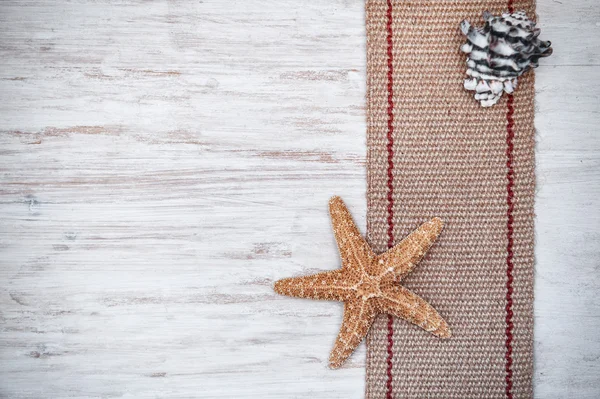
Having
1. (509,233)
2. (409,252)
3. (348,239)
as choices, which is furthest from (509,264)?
(348,239)

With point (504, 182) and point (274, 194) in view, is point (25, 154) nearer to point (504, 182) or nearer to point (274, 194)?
point (274, 194)

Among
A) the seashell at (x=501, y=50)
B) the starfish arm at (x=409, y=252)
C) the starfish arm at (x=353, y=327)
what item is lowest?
the starfish arm at (x=353, y=327)

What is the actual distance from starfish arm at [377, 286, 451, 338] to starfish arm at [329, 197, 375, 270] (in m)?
0.08

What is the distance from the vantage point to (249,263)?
0.95m

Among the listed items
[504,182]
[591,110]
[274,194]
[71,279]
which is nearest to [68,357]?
[71,279]

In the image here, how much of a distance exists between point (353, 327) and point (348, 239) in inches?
7.0

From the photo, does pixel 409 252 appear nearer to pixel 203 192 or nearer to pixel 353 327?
pixel 353 327

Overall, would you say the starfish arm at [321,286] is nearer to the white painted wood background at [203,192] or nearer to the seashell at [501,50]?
the white painted wood background at [203,192]

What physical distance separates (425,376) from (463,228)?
0.33 meters

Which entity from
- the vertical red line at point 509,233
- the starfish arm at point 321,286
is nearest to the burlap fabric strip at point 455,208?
the vertical red line at point 509,233

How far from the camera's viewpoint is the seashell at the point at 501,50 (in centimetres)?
85

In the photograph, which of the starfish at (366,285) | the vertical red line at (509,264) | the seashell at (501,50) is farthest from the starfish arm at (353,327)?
the seashell at (501,50)

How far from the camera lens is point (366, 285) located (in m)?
0.86

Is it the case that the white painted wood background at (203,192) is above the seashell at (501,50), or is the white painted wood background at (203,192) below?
below
